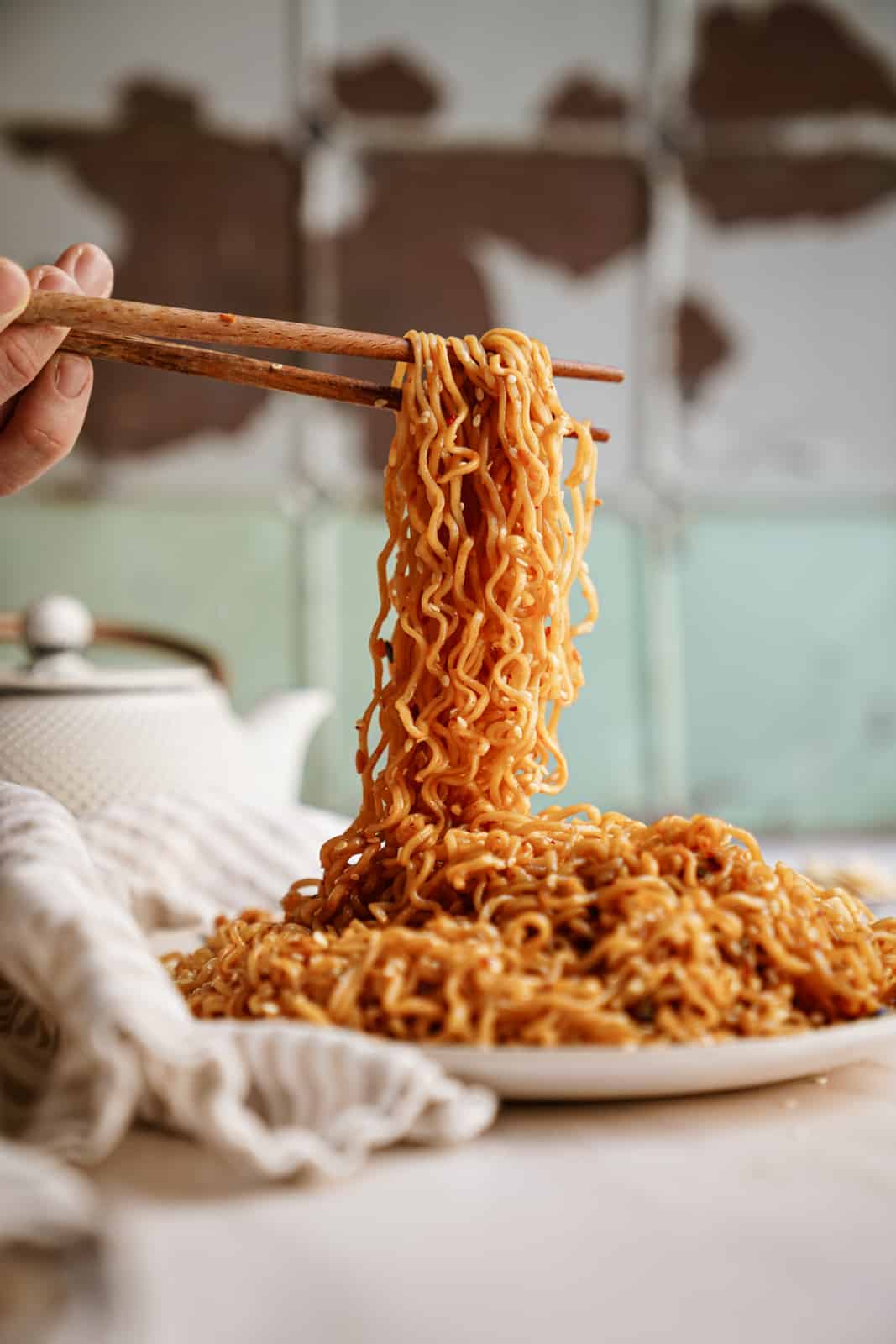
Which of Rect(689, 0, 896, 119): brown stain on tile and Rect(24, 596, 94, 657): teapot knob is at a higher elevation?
Rect(689, 0, 896, 119): brown stain on tile

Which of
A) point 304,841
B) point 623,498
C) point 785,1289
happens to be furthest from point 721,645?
point 785,1289

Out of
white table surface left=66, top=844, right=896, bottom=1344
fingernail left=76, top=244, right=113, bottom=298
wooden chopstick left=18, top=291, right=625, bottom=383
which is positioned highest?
fingernail left=76, top=244, right=113, bottom=298

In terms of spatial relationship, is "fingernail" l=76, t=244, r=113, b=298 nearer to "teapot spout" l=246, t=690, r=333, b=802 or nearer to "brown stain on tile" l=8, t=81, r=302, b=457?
"teapot spout" l=246, t=690, r=333, b=802

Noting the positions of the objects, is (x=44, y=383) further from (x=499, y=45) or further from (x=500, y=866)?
(x=499, y=45)

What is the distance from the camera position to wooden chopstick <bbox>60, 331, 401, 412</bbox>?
74 centimetres

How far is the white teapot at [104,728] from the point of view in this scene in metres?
1.01

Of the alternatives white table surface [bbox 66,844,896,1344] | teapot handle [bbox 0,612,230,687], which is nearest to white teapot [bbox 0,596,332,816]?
teapot handle [bbox 0,612,230,687]

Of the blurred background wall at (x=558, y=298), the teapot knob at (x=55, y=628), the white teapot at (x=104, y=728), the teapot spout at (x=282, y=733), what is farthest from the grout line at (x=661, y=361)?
the teapot knob at (x=55, y=628)

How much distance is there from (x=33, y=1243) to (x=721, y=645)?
2.13 metres

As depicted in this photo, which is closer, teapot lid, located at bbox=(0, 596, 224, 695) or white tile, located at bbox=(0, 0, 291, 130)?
teapot lid, located at bbox=(0, 596, 224, 695)

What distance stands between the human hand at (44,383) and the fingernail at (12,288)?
51mm

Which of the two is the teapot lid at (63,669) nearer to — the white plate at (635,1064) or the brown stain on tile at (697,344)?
the white plate at (635,1064)

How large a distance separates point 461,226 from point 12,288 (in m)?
1.82

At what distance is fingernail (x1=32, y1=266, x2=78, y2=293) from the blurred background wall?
146cm
